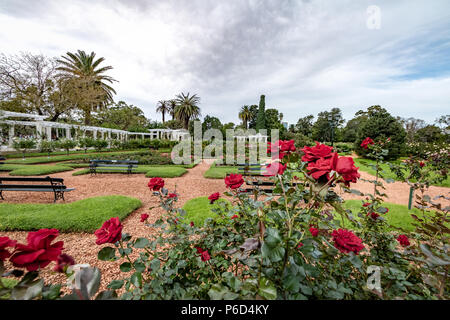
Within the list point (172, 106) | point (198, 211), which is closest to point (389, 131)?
point (198, 211)

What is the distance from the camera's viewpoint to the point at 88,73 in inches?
984

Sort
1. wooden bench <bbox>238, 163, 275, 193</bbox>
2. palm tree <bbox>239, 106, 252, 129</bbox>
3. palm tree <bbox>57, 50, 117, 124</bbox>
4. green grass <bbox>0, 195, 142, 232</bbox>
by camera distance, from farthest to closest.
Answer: palm tree <bbox>239, 106, 252, 129</bbox>, palm tree <bbox>57, 50, 117, 124</bbox>, green grass <bbox>0, 195, 142, 232</bbox>, wooden bench <bbox>238, 163, 275, 193</bbox>

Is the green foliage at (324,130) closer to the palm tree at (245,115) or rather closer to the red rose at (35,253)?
the palm tree at (245,115)

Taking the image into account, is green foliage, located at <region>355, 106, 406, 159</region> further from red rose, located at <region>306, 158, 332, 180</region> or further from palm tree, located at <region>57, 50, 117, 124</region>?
palm tree, located at <region>57, 50, 117, 124</region>

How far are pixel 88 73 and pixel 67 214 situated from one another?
97.4 ft

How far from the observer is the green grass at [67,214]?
3.59 metres

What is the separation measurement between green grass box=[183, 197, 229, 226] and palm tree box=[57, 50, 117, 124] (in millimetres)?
23069

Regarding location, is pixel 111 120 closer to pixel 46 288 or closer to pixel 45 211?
pixel 45 211

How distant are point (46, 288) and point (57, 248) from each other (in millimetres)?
161

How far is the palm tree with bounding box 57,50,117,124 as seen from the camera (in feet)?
72.2

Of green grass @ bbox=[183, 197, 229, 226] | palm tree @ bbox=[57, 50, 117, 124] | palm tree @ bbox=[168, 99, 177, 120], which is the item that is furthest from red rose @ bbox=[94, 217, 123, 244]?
palm tree @ bbox=[168, 99, 177, 120]

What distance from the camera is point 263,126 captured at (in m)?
34.2

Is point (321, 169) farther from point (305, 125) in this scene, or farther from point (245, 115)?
point (305, 125)
